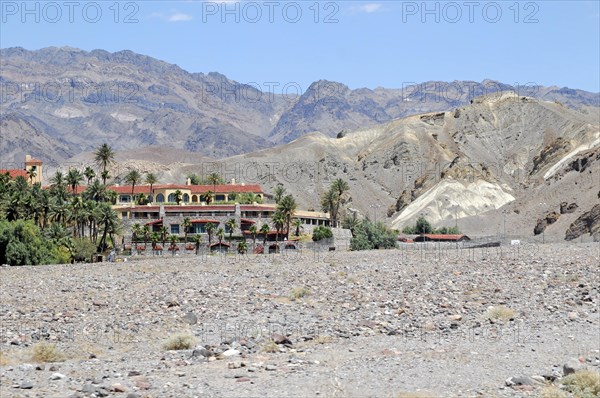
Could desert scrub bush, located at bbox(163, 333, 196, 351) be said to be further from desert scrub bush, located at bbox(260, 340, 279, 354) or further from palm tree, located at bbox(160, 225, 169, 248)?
palm tree, located at bbox(160, 225, 169, 248)

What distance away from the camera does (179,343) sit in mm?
28125

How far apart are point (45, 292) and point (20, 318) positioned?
846cm

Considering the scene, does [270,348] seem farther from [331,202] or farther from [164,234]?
[331,202]

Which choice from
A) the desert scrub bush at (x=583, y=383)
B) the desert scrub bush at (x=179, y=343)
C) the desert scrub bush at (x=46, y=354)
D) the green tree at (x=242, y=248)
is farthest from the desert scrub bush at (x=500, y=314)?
the green tree at (x=242, y=248)

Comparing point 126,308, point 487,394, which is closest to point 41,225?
point 126,308

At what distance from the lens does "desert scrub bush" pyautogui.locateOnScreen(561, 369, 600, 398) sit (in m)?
23.0

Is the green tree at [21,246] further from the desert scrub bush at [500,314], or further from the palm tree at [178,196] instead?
the desert scrub bush at [500,314]

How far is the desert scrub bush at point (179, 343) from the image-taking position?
28.0 m

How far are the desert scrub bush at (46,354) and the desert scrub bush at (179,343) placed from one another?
10.4 ft

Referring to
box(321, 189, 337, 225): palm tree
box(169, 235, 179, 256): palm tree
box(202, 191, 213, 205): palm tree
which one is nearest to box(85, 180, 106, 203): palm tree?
box(202, 191, 213, 205): palm tree

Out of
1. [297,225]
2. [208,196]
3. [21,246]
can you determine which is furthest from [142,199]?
[21,246]

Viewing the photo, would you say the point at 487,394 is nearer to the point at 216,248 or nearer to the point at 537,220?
the point at 216,248

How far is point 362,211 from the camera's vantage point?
185 metres

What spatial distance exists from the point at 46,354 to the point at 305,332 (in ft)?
27.7
